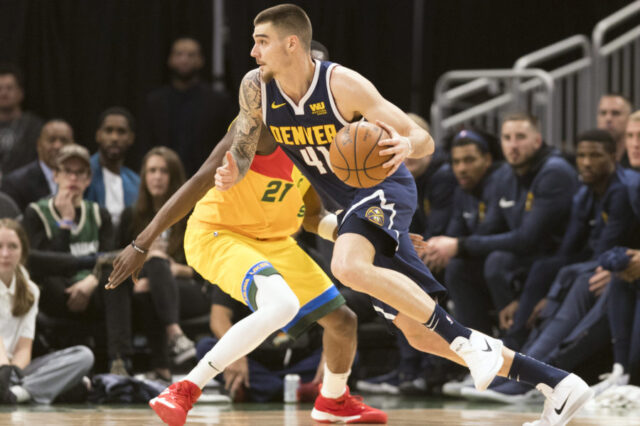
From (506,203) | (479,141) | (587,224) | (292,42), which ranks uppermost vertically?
(292,42)

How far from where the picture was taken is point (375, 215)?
4.07m

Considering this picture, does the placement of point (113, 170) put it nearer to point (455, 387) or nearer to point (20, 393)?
point (20, 393)

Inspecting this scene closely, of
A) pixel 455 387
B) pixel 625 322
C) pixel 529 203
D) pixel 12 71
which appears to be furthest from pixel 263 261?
pixel 12 71

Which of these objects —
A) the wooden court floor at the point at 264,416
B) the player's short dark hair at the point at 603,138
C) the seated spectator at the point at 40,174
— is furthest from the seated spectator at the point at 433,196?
the seated spectator at the point at 40,174

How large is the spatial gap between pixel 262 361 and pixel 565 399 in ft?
8.55

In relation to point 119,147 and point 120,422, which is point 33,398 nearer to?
point 120,422

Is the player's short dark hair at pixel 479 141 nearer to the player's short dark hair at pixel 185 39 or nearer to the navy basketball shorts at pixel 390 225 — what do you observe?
the player's short dark hair at pixel 185 39

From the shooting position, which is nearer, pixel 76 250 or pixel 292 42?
pixel 292 42

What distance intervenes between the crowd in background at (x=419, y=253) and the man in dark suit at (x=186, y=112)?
77 centimetres

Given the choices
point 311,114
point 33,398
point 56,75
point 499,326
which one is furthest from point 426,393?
point 56,75

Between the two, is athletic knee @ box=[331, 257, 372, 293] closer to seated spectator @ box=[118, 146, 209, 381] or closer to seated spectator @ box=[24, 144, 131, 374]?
seated spectator @ box=[118, 146, 209, 381]

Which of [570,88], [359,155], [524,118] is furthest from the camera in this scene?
[570,88]

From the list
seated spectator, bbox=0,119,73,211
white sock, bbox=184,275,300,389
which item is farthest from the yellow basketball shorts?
seated spectator, bbox=0,119,73,211

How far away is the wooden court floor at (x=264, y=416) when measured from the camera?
4.44m
